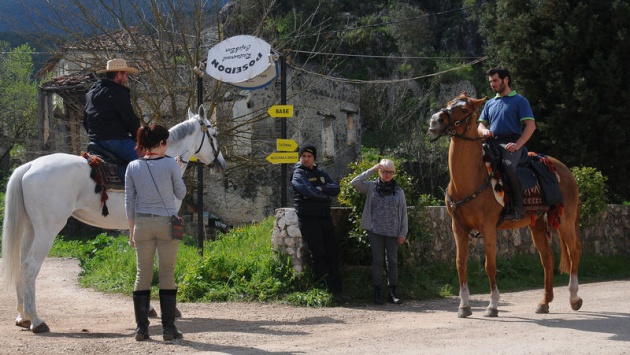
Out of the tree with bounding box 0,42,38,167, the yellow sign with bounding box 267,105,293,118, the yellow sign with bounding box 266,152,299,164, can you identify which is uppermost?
→ the tree with bounding box 0,42,38,167

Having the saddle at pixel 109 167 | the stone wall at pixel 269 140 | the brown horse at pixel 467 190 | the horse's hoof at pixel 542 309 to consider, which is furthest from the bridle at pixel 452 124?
the stone wall at pixel 269 140

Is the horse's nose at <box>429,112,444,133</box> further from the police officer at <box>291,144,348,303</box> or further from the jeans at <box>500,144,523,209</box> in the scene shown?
the police officer at <box>291,144,348,303</box>

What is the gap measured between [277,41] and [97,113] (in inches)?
425

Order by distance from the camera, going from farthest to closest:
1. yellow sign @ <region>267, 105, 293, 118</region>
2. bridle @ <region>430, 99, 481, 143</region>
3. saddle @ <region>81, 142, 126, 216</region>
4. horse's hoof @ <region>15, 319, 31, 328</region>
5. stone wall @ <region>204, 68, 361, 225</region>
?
stone wall @ <region>204, 68, 361, 225</region>
yellow sign @ <region>267, 105, 293, 118</region>
bridle @ <region>430, 99, 481, 143</region>
saddle @ <region>81, 142, 126, 216</region>
horse's hoof @ <region>15, 319, 31, 328</region>

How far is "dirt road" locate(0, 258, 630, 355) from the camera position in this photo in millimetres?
7121

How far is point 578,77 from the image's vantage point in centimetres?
1930

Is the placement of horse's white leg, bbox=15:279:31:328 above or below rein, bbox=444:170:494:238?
below

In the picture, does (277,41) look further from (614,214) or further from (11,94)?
(11,94)

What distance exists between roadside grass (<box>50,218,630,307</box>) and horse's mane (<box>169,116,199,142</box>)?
2347 millimetres

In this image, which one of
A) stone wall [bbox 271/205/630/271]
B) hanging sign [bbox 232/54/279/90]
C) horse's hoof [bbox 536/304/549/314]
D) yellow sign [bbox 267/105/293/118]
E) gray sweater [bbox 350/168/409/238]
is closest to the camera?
horse's hoof [bbox 536/304/549/314]

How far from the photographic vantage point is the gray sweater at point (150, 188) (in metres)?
7.58

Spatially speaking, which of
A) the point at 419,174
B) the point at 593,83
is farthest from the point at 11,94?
the point at 593,83

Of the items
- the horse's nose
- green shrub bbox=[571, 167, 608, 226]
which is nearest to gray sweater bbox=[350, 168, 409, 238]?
the horse's nose

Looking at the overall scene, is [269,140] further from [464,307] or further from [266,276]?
[464,307]
